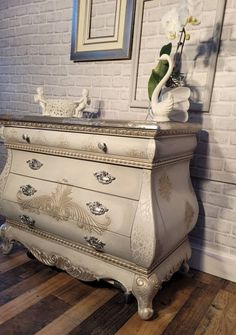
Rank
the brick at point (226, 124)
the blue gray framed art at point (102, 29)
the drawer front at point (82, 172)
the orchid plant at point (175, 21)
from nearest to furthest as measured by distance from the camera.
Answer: the drawer front at point (82, 172) < the orchid plant at point (175, 21) < the brick at point (226, 124) < the blue gray framed art at point (102, 29)

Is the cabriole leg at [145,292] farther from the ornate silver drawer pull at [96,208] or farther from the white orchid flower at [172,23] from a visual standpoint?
the white orchid flower at [172,23]

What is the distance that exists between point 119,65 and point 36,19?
3.23ft

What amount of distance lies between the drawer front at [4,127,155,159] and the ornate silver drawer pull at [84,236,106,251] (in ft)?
1.33

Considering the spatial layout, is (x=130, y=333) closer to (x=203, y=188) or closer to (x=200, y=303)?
(x=200, y=303)

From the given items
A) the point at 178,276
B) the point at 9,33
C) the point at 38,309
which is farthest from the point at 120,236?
the point at 9,33

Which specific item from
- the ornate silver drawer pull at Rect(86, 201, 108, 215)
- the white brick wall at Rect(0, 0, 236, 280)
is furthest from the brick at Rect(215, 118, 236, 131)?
the ornate silver drawer pull at Rect(86, 201, 108, 215)

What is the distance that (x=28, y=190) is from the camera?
4.83ft

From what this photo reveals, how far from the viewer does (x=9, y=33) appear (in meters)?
2.52

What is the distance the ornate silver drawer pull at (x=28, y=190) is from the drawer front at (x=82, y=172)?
0.22 ft

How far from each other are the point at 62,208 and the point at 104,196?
0.25 meters

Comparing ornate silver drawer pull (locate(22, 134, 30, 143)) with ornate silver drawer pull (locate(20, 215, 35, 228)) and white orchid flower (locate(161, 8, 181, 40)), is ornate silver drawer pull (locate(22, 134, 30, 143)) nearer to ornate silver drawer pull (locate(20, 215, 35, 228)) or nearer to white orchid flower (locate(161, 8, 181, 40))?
ornate silver drawer pull (locate(20, 215, 35, 228))

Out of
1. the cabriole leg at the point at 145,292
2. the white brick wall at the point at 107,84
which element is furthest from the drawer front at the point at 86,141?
the white brick wall at the point at 107,84

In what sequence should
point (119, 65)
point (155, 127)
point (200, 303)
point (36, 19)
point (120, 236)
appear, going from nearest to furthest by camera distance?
point (155, 127) < point (120, 236) < point (200, 303) < point (119, 65) < point (36, 19)

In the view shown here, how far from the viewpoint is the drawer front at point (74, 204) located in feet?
3.89
